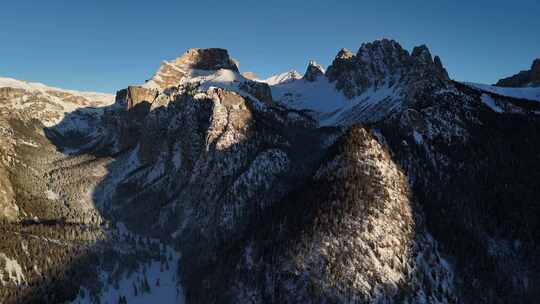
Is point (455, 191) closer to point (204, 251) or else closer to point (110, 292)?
point (204, 251)

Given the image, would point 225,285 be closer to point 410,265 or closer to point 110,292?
point 410,265

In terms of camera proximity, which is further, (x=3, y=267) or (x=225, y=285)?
(x=3, y=267)

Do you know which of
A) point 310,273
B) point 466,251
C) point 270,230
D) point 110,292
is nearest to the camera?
point 310,273

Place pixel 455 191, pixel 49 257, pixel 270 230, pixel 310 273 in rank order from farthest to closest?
1. pixel 49 257
2. pixel 455 191
3. pixel 270 230
4. pixel 310 273

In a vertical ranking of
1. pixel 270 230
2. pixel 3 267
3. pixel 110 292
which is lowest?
pixel 110 292

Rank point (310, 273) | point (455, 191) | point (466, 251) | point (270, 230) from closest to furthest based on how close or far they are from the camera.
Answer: point (310, 273)
point (466, 251)
point (270, 230)
point (455, 191)

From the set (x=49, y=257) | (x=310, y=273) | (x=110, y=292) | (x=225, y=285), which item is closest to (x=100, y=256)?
(x=49, y=257)

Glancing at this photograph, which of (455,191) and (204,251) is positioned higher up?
(455,191)

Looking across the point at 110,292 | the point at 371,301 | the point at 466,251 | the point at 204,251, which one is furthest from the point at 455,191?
the point at 110,292

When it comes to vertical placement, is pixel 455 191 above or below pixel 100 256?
above
